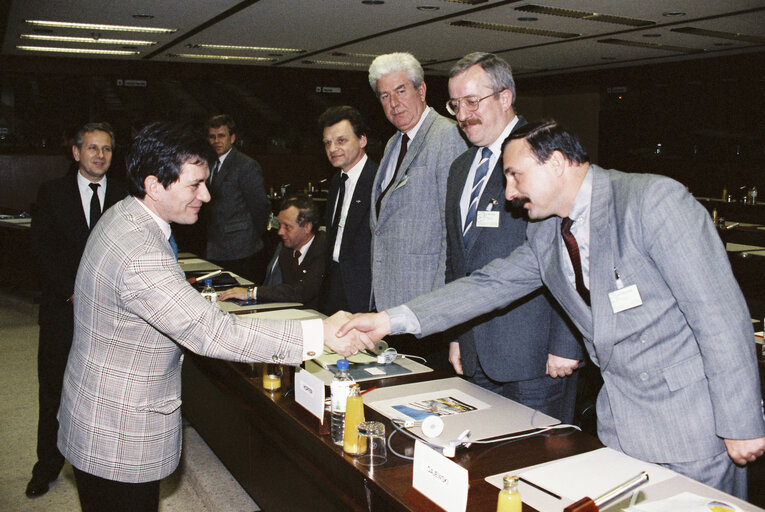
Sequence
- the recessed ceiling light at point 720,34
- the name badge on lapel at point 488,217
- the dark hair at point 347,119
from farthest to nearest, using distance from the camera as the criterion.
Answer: the recessed ceiling light at point 720,34 → the dark hair at point 347,119 → the name badge on lapel at point 488,217

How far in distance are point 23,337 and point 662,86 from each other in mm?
9472

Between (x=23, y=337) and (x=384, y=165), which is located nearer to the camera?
(x=384, y=165)

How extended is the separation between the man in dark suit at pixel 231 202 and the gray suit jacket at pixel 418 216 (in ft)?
7.74

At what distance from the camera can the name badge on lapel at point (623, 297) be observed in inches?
61.8

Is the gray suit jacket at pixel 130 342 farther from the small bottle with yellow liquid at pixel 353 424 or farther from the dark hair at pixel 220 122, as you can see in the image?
the dark hair at pixel 220 122

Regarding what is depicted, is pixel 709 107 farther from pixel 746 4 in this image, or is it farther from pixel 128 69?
pixel 128 69

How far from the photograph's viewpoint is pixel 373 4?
5.64 meters

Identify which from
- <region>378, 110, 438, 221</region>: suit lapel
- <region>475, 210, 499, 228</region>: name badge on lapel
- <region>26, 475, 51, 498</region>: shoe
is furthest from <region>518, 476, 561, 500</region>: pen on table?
<region>26, 475, 51, 498</region>: shoe

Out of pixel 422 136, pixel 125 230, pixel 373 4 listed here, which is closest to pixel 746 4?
pixel 373 4

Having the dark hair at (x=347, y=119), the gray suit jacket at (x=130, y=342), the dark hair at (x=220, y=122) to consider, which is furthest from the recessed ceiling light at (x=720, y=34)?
the gray suit jacket at (x=130, y=342)

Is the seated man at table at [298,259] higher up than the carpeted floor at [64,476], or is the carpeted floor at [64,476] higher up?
the seated man at table at [298,259]

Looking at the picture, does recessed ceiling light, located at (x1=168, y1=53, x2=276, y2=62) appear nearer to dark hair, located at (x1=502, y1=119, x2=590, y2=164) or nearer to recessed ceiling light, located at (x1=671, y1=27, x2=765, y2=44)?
recessed ceiling light, located at (x1=671, y1=27, x2=765, y2=44)

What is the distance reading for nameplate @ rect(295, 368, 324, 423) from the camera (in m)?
1.87

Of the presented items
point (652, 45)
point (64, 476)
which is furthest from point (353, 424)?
point (652, 45)
